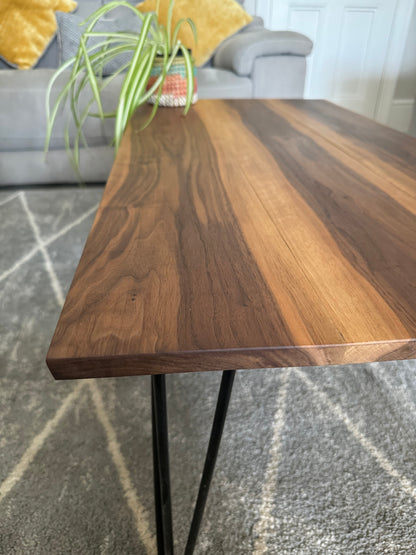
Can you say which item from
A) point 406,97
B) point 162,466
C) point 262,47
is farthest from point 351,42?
point 162,466

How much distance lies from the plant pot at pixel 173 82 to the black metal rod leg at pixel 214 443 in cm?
102

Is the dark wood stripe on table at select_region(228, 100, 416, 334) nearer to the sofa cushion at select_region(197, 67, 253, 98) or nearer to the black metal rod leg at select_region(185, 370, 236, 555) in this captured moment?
the black metal rod leg at select_region(185, 370, 236, 555)

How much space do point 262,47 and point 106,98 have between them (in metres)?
0.70

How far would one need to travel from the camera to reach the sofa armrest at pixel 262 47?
1771 mm

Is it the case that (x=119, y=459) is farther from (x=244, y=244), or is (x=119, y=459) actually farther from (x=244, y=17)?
(x=244, y=17)

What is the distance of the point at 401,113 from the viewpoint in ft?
9.98

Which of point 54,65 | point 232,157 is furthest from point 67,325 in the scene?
point 54,65

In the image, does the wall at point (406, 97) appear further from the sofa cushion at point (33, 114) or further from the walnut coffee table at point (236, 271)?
the walnut coffee table at point (236, 271)

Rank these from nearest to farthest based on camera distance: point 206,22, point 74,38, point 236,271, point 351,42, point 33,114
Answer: point 236,271, point 33,114, point 74,38, point 206,22, point 351,42

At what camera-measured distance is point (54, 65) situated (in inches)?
81.8

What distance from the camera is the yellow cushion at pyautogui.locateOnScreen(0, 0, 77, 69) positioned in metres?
1.96

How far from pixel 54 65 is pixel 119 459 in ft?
6.69

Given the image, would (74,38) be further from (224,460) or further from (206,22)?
(224,460)

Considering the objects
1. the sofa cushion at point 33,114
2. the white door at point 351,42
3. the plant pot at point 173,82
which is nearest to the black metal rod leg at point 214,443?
the plant pot at point 173,82
